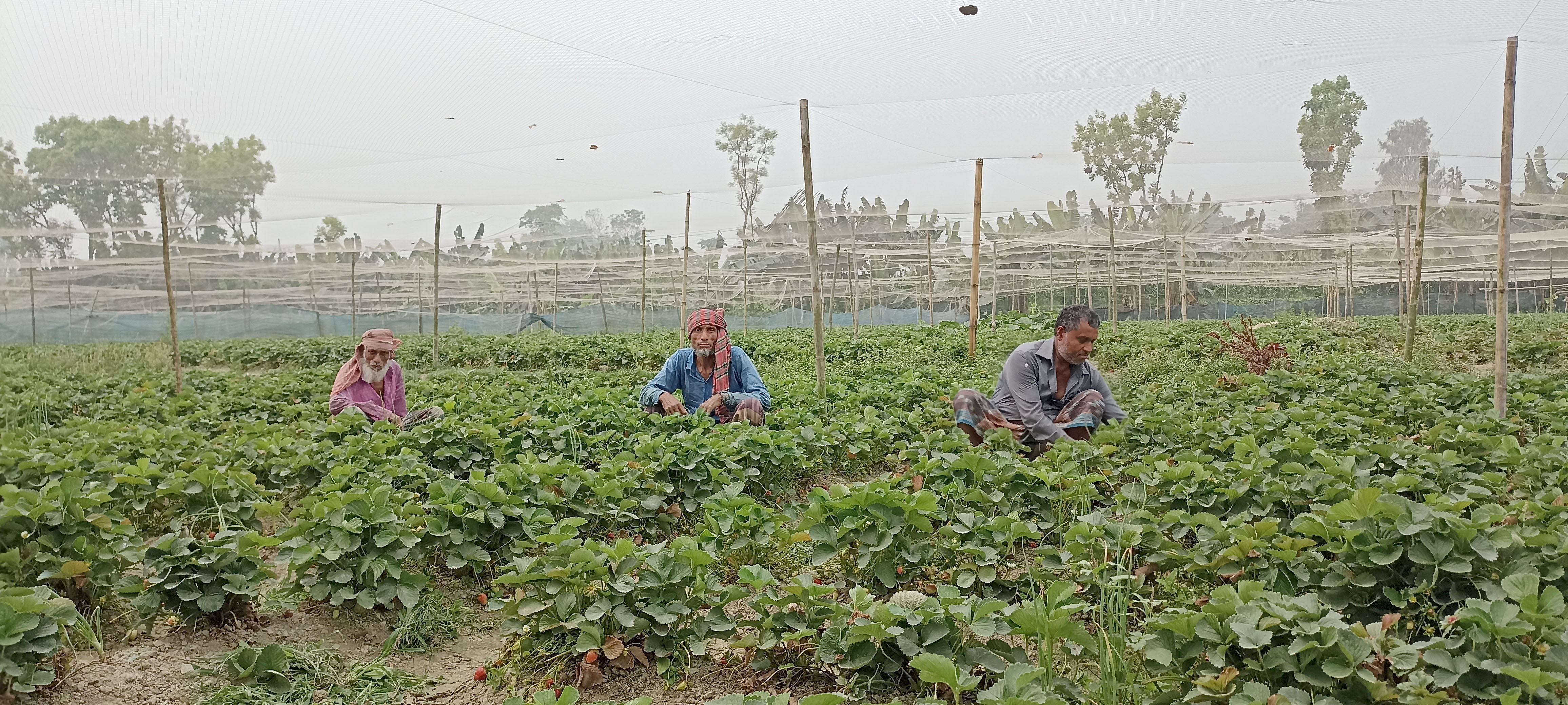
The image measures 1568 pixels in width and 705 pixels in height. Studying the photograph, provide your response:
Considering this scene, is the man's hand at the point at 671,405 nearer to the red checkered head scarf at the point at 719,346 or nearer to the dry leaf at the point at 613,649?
the red checkered head scarf at the point at 719,346

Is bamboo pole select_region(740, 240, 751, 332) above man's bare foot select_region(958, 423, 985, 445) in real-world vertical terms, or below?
above

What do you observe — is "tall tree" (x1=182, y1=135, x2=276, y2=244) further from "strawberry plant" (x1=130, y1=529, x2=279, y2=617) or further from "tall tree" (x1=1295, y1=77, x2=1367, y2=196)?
"tall tree" (x1=1295, y1=77, x2=1367, y2=196)

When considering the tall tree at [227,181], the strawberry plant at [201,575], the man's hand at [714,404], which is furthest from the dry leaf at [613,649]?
the tall tree at [227,181]

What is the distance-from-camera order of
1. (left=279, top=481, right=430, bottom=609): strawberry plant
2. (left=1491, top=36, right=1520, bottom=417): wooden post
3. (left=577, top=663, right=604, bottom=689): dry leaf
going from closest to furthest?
(left=577, top=663, right=604, bottom=689): dry leaf < (left=279, top=481, right=430, bottom=609): strawberry plant < (left=1491, top=36, right=1520, bottom=417): wooden post

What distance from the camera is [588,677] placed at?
297cm

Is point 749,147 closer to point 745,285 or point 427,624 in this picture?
point 745,285

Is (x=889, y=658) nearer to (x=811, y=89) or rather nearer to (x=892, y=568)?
(x=892, y=568)

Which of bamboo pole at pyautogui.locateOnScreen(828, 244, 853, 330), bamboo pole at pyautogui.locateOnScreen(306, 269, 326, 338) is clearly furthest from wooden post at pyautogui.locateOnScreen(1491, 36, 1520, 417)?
bamboo pole at pyautogui.locateOnScreen(306, 269, 326, 338)

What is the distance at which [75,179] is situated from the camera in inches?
313

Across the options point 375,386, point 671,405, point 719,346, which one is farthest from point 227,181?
point 671,405

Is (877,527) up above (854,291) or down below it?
below

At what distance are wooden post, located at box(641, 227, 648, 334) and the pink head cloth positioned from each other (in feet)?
24.2

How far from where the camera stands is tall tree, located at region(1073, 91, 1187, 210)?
1377cm

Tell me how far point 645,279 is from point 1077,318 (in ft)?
45.2
